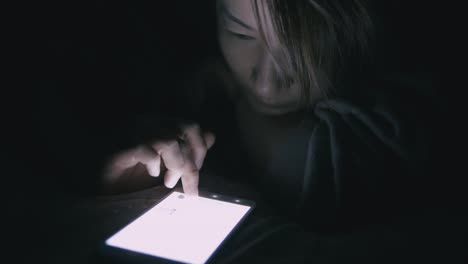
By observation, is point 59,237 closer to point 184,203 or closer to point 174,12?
point 184,203

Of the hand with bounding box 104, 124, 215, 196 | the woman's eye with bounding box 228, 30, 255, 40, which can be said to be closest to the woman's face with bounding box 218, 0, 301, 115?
the woman's eye with bounding box 228, 30, 255, 40

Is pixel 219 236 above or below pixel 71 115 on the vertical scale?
below

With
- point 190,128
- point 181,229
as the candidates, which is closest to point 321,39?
point 190,128

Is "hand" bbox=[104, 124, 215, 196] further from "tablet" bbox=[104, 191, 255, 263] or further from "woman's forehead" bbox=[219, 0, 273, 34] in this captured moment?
"woman's forehead" bbox=[219, 0, 273, 34]

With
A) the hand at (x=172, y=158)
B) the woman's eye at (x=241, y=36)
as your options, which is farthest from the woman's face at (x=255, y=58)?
the hand at (x=172, y=158)

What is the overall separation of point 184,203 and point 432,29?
49 cm

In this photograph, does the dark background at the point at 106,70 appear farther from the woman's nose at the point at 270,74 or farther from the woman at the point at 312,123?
the woman's nose at the point at 270,74

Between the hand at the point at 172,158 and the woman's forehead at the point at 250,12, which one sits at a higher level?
the woman's forehead at the point at 250,12

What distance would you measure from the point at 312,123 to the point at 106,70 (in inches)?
16.0

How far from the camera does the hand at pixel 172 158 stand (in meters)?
0.50

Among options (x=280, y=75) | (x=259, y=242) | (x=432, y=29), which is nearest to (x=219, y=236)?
(x=259, y=242)

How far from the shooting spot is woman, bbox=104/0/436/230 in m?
0.53

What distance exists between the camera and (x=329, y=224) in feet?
1.68

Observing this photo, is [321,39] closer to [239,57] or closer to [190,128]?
[239,57]
